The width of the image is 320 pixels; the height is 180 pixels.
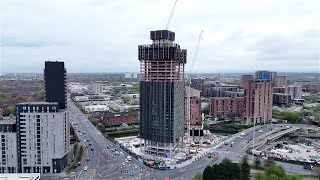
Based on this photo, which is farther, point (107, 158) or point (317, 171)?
point (107, 158)

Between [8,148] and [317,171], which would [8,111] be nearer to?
[8,148]

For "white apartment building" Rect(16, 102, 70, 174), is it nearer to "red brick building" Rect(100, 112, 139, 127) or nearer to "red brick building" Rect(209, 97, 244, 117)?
"red brick building" Rect(100, 112, 139, 127)

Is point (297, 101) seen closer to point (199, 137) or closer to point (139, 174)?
point (199, 137)

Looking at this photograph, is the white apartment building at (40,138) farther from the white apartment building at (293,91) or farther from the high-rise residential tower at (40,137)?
the white apartment building at (293,91)

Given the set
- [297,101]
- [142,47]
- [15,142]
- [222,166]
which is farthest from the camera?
[297,101]

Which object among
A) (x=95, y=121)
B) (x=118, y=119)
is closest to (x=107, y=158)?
(x=118, y=119)

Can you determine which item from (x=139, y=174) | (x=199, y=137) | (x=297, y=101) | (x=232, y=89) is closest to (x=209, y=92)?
(x=232, y=89)

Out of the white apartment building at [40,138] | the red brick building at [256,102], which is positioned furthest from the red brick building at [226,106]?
the white apartment building at [40,138]
